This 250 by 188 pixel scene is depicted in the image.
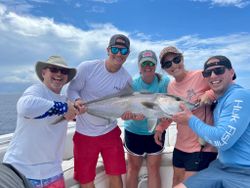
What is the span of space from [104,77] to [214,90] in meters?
1.13

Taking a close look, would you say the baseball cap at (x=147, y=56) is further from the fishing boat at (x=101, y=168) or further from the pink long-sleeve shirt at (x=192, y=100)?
the fishing boat at (x=101, y=168)

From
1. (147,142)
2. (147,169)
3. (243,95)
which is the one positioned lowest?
(147,169)

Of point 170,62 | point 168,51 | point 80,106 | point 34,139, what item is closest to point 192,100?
point 170,62

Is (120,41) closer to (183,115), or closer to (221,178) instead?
(183,115)

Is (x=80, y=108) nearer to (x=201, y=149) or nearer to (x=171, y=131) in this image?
(x=201, y=149)

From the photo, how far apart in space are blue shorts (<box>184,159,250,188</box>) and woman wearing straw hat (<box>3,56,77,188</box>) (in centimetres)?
110

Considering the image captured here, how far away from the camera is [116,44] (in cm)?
327

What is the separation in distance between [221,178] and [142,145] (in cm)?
116

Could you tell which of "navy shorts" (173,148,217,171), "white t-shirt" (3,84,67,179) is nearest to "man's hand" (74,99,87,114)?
"white t-shirt" (3,84,67,179)

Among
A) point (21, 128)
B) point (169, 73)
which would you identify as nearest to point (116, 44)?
point (169, 73)

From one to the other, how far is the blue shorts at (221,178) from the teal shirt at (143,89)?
97 cm

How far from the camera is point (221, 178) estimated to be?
2486mm

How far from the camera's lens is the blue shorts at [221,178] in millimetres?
2412

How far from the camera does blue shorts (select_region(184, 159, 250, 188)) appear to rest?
95.0 inches
